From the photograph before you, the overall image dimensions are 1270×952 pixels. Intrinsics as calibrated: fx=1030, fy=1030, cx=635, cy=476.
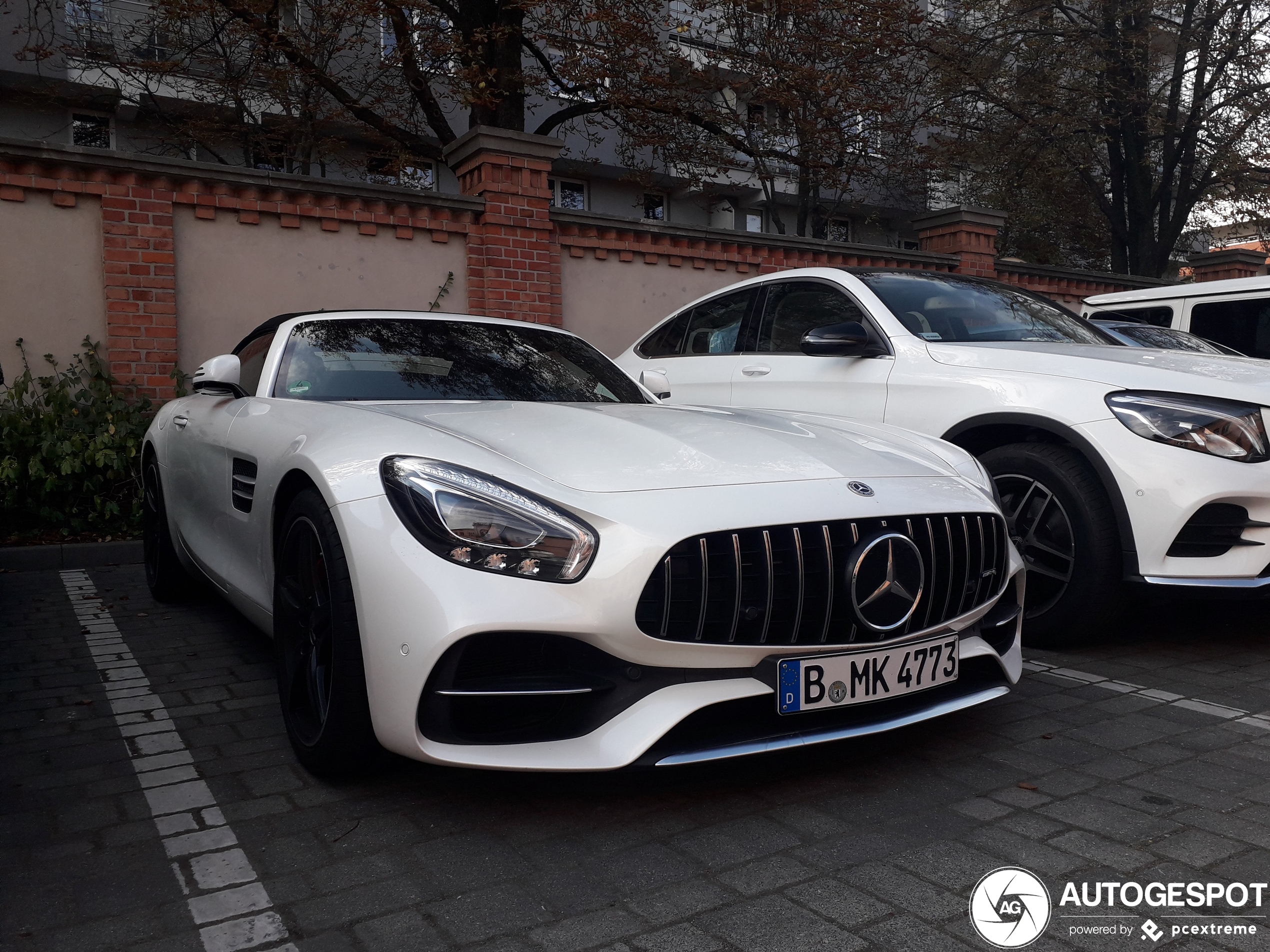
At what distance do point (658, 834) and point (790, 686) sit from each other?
47cm

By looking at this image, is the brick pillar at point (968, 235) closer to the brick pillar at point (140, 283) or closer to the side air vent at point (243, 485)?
the brick pillar at point (140, 283)

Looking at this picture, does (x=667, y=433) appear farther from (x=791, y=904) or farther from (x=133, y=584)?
(x=133, y=584)

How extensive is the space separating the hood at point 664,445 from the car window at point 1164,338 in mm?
4038

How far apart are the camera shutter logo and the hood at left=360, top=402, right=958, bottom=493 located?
105 cm

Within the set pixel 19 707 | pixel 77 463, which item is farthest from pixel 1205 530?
pixel 77 463

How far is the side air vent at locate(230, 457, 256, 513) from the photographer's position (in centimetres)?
338

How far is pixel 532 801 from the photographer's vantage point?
263 cm

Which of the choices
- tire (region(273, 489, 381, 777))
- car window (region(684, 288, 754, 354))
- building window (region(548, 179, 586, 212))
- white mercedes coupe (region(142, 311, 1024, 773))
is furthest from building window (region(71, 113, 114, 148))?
tire (region(273, 489, 381, 777))

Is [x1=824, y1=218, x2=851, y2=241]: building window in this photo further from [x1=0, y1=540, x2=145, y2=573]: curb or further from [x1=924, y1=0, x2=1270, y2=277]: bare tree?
[x1=0, y1=540, x2=145, y2=573]: curb

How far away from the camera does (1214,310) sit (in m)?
8.10

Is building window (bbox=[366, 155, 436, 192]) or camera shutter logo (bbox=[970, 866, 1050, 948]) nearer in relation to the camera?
camera shutter logo (bbox=[970, 866, 1050, 948])

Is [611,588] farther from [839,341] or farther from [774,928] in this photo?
[839,341]

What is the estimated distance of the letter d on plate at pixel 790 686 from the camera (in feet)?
8.02

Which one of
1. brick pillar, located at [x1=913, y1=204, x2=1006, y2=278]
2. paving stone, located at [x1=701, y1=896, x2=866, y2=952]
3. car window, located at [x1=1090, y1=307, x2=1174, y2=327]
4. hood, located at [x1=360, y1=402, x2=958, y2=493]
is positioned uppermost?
brick pillar, located at [x1=913, y1=204, x2=1006, y2=278]
